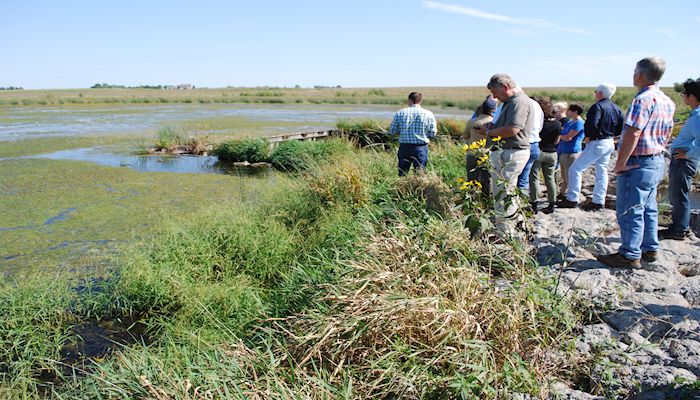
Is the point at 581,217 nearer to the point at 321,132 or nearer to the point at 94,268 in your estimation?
the point at 94,268

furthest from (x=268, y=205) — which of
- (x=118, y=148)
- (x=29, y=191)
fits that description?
(x=118, y=148)

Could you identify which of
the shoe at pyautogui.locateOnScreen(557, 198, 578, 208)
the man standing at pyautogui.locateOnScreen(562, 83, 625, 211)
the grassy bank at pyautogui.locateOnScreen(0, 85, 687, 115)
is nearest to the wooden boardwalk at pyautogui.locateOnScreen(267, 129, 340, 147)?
the shoe at pyautogui.locateOnScreen(557, 198, 578, 208)

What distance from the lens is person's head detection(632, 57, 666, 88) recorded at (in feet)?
11.5

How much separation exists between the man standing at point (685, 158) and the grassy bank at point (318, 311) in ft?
5.42

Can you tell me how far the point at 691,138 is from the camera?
4.11 metres

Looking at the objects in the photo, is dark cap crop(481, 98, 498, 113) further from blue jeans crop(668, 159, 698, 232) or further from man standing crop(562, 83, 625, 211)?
blue jeans crop(668, 159, 698, 232)

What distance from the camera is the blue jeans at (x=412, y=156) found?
6.49m

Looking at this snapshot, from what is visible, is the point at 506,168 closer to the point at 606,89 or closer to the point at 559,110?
the point at 606,89

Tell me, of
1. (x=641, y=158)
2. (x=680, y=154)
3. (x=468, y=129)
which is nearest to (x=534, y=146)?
(x=468, y=129)

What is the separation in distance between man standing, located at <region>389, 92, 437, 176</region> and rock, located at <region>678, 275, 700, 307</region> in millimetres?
3258

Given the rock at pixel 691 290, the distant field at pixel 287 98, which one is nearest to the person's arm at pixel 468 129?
the rock at pixel 691 290

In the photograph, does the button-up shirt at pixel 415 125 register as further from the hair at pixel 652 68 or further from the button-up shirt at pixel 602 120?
the hair at pixel 652 68

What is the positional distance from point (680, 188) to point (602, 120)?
1.27 m

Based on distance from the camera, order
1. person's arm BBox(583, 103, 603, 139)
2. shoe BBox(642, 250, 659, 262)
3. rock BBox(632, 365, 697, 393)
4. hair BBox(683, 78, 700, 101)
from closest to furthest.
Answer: rock BBox(632, 365, 697, 393) → shoe BBox(642, 250, 659, 262) → hair BBox(683, 78, 700, 101) → person's arm BBox(583, 103, 603, 139)
